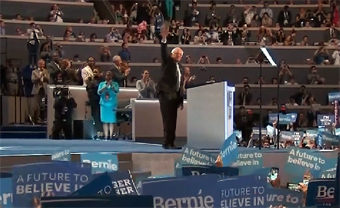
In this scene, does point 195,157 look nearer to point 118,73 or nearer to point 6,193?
point 6,193

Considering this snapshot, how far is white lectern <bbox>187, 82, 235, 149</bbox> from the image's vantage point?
7.68 m

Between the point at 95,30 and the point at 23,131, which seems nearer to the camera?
the point at 23,131

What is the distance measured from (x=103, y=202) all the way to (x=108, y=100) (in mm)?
8616

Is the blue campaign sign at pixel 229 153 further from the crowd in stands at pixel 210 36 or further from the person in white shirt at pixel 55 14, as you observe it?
the person in white shirt at pixel 55 14

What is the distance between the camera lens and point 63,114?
34.3 ft

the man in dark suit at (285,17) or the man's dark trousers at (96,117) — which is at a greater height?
the man in dark suit at (285,17)

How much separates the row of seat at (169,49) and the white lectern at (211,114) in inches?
288

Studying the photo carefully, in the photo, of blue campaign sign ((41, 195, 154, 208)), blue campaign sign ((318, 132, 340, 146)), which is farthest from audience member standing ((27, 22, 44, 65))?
blue campaign sign ((41, 195, 154, 208))

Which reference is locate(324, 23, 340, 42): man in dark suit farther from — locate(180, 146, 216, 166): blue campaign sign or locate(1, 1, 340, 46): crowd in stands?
locate(180, 146, 216, 166): blue campaign sign

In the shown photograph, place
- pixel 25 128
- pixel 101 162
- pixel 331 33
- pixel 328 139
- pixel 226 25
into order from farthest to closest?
pixel 226 25 → pixel 331 33 → pixel 25 128 → pixel 328 139 → pixel 101 162

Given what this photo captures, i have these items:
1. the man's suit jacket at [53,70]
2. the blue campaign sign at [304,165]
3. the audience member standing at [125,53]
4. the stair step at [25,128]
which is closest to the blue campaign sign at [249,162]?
the blue campaign sign at [304,165]

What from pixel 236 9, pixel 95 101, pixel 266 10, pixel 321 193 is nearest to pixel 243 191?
pixel 321 193

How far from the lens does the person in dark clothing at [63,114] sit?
10.4 metres

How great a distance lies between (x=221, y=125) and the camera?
7.73 m
